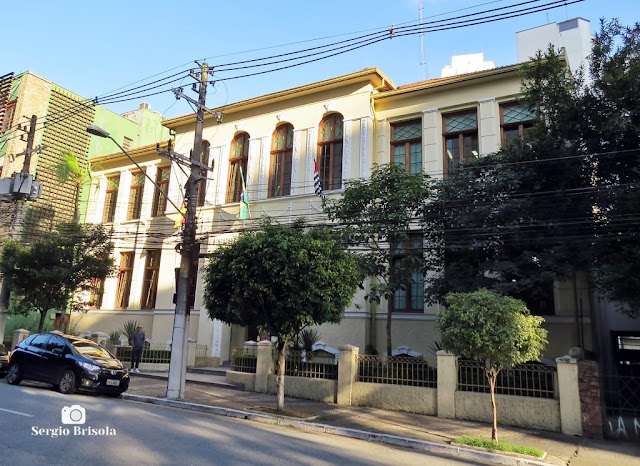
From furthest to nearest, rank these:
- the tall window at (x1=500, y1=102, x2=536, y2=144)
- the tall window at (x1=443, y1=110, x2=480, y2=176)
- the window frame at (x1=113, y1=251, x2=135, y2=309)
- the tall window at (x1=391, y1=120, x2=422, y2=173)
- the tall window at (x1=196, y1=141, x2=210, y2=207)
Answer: the window frame at (x1=113, y1=251, x2=135, y2=309)
the tall window at (x1=196, y1=141, x2=210, y2=207)
the tall window at (x1=391, y1=120, x2=422, y2=173)
the tall window at (x1=443, y1=110, x2=480, y2=176)
the tall window at (x1=500, y1=102, x2=536, y2=144)

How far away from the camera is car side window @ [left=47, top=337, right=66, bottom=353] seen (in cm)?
1328

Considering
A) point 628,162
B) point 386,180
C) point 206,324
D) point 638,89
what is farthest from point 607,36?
point 206,324

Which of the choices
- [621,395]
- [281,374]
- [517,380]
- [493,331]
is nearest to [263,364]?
[281,374]

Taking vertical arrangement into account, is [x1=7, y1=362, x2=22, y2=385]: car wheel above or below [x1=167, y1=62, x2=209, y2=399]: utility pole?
below

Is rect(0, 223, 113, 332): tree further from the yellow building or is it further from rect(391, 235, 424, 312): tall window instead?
rect(391, 235, 424, 312): tall window

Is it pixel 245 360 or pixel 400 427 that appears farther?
pixel 245 360

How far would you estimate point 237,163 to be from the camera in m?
23.6

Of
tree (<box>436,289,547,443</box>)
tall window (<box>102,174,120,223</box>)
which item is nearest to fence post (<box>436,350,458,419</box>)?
tree (<box>436,289,547,443</box>)

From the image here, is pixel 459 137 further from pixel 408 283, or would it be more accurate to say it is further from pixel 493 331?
pixel 493 331

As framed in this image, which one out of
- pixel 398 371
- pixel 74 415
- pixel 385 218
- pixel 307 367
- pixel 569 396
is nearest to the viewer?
pixel 74 415

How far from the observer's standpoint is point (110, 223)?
28500 millimetres

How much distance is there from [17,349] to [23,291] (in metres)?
8.49

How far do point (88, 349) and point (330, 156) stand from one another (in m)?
12.1

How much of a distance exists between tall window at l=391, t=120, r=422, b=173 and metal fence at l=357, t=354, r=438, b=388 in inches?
349
